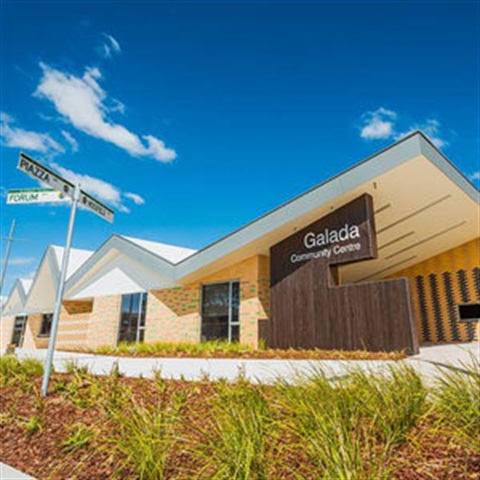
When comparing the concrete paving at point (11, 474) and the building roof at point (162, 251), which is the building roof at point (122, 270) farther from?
the concrete paving at point (11, 474)

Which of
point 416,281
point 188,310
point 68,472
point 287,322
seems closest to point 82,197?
point 68,472

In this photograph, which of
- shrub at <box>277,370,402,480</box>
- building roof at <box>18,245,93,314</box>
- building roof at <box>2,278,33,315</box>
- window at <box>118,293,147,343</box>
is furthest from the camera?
building roof at <box>2,278,33,315</box>

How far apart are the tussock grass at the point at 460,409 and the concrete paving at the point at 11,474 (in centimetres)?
323

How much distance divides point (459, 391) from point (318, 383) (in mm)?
1106

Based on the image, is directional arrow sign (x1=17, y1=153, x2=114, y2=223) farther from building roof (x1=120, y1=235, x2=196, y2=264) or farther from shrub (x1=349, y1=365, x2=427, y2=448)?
building roof (x1=120, y1=235, x2=196, y2=264)

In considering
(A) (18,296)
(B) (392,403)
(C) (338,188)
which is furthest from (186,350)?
(A) (18,296)

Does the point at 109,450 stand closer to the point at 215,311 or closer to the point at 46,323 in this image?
the point at 215,311

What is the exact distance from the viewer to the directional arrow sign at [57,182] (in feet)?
16.1

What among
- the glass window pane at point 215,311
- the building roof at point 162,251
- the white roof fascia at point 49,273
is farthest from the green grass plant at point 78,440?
the white roof fascia at point 49,273

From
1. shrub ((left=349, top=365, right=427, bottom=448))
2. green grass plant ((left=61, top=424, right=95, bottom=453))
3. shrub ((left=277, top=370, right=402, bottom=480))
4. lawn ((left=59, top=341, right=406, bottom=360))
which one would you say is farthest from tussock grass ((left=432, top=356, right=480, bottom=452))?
lawn ((left=59, top=341, right=406, bottom=360))

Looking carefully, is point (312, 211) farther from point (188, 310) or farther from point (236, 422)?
point (236, 422)

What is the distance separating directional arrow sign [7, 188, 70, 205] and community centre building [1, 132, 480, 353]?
6321 millimetres

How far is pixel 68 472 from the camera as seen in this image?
112 inches

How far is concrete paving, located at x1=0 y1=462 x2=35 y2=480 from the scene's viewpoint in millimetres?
2840
